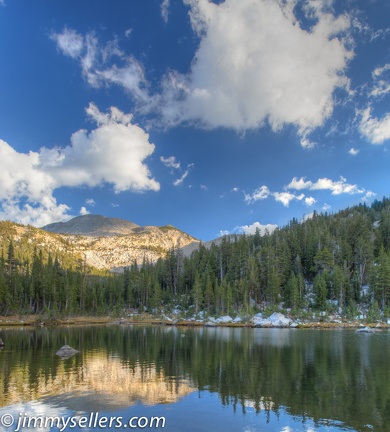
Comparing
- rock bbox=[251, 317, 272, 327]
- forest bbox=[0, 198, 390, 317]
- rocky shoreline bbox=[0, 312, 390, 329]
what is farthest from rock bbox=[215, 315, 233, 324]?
rock bbox=[251, 317, 272, 327]

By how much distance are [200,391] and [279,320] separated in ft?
274

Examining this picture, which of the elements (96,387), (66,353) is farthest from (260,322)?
(96,387)

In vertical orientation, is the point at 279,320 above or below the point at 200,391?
below

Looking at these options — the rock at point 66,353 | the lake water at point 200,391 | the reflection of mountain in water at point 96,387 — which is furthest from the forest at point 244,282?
the reflection of mountain in water at point 96,387

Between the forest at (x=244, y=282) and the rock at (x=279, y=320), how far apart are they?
6.58m

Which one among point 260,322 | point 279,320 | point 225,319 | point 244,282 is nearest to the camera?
point 279,320

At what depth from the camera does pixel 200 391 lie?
2652 cm

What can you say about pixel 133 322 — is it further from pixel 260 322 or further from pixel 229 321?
pixel 260 322

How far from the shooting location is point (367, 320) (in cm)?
10231

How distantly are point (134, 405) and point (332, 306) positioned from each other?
106m

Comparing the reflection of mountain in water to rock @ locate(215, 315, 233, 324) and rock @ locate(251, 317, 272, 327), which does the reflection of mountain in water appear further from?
rock @ locate(215, 315, 233, 324)

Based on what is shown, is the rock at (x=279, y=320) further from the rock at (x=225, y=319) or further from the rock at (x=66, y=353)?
the rock at (x=66, y=353)

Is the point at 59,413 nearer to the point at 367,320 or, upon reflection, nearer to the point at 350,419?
the point at 350,419

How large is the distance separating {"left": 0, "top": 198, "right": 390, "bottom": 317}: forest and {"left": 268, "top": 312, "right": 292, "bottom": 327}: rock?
21.6 ft
